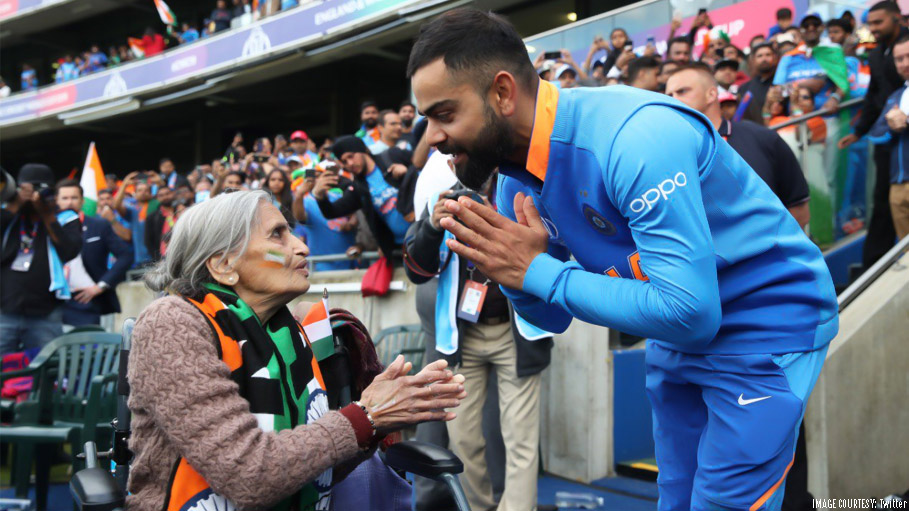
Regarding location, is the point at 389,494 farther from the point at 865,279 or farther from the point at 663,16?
the point at 663,16

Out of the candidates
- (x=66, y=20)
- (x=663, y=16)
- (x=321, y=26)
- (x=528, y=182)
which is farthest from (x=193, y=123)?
(x=528, y=182)

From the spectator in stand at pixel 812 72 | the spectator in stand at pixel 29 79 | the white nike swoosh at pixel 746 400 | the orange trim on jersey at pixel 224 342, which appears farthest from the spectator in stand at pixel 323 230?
the spectator in stand at pixel 29 79

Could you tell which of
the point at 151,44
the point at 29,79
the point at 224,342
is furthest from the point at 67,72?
the point at 224,342

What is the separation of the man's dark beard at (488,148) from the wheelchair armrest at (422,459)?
3.13 ft

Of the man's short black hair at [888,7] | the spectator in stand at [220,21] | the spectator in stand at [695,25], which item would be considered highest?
the spectator in stand at [220,21]

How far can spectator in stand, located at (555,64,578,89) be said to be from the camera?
7.44 m

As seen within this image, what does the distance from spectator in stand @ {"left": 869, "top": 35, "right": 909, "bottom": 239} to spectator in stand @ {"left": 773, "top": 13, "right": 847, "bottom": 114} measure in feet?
4.37

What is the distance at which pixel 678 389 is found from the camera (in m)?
2.12

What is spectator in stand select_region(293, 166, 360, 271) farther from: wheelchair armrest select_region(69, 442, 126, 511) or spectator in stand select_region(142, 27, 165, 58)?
spectator in stand select_region(142, 27, 165, 58)

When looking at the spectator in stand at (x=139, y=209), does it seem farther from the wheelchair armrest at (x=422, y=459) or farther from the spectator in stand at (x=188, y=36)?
the spectator in stand at (x=188, y=36)

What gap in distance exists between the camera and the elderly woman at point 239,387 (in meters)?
1.99

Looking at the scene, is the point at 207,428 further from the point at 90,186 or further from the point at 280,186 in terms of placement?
the point at 90,186

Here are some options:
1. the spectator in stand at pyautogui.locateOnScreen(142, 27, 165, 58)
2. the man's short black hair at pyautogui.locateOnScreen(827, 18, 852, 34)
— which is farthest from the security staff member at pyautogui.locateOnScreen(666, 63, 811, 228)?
the spectator in stand at pyautogui.locateOnScreen(142, 27, 165, 58)

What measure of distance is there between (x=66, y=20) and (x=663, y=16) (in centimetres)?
2541
